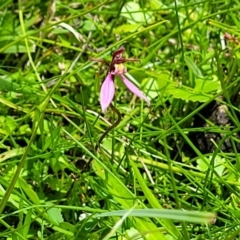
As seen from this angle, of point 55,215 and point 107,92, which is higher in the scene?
point 107,92

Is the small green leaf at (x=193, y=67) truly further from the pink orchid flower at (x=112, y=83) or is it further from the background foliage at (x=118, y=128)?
the pink orchid flower at (x=112, y=83)

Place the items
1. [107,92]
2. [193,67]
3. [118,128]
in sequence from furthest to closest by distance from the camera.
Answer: [193,67], [118,128], [107,92]

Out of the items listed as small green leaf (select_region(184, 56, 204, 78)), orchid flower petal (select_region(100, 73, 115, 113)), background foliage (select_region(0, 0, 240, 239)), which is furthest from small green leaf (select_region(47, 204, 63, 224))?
small green leaf (select_region(184, 56, 204, 78))

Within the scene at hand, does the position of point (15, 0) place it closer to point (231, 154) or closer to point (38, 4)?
point (38, 4)

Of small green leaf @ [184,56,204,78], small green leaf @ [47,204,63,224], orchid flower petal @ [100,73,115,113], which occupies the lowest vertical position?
small green leaf @ [47,204,63,224]

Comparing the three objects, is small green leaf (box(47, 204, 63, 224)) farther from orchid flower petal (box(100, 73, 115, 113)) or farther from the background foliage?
orchid flower petal (box(100, 73, 115, 113))

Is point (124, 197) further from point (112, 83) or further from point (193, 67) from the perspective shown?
point (193, 67)

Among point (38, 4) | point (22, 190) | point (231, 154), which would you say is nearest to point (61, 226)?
point (22, 190)

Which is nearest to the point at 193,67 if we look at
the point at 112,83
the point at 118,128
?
the point at 118,128

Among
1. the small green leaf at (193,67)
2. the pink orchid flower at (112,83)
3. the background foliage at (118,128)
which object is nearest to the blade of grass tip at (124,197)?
the background foliage at (118,128)
